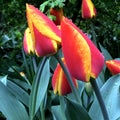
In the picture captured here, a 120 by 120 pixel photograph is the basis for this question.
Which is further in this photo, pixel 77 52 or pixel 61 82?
pixel 61 82

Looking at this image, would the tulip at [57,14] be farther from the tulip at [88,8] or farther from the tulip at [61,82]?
the tulip at [61,82]

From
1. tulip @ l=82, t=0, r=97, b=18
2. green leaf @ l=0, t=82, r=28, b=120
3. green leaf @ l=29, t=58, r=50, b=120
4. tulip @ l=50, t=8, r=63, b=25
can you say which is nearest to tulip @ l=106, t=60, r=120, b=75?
green leaf @ l=29, t=58, r=50, b=120

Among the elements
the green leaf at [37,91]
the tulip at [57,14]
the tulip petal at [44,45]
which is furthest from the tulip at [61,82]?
the tulip at [57,14]

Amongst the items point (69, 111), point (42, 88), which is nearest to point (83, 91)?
point (42, 88)

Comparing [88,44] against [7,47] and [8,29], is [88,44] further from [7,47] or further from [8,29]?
[8,29]

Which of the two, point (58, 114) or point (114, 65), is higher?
point (114, 65)

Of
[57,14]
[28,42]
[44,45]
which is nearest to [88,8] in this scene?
[57,14]

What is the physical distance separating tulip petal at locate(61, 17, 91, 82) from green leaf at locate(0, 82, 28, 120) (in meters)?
0.46

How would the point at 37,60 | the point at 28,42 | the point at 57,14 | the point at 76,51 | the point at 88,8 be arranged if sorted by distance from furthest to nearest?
the point at 37,60 < the point at 88,8 < the point at 57,14 < the point at 28,42 < the point at 76,51

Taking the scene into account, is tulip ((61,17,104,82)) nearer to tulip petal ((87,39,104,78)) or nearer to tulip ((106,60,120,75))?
tulip petal ((87,39,104,78))

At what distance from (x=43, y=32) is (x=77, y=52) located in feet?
0.34

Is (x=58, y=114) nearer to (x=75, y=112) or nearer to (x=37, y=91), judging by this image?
(x=37, y=91)

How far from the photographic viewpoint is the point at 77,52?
95cm

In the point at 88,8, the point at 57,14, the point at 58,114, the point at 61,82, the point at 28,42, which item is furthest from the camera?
the point at 88,8
